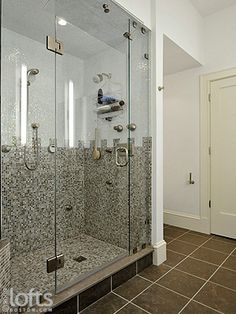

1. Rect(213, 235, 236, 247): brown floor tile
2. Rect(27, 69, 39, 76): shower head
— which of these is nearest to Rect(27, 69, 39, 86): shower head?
Rect(27, 69, 39, 76): shower head

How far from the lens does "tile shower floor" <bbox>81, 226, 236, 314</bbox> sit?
57.7 inches

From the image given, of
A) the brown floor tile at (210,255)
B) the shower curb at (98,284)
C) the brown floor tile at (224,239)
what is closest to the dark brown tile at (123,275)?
the shower curb at (98,284)

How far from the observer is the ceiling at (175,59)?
245cm

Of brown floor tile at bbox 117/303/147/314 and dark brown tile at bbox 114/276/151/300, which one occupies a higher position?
brown floor tile at bbox 117/303/147/314

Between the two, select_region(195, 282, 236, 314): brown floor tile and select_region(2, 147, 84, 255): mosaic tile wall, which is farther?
select_region(2, 147, 84, 255): mosaic tile wall

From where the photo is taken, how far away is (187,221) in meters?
3.04

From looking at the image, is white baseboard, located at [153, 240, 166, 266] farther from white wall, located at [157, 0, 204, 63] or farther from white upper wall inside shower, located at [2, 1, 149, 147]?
white wall, located at [157, 0, 204, 63]

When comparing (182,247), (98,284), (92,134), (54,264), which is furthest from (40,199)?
(182,247)

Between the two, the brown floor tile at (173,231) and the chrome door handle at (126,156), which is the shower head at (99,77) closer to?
the chrome door handle at (126,156)

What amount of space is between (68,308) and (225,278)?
1321mm

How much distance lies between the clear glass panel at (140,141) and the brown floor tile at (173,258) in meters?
0.28

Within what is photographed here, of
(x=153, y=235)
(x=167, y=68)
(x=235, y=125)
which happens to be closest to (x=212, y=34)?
(x=167, y=68)

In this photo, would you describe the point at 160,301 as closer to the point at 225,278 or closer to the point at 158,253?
the point at 158,253

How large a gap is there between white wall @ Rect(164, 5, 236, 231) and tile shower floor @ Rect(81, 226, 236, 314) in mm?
789
